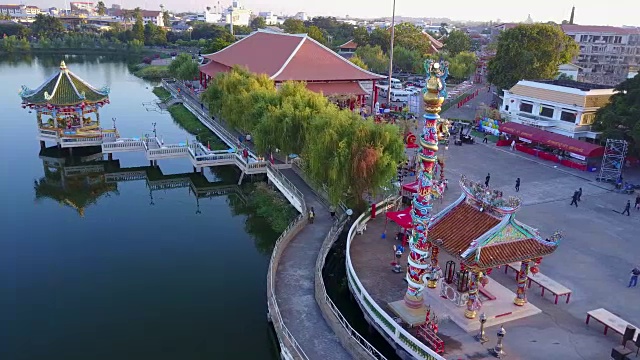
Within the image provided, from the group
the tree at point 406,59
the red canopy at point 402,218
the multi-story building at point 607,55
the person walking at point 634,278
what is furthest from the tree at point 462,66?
the person walking at point 634,278

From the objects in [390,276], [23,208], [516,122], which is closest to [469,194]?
[390,276]

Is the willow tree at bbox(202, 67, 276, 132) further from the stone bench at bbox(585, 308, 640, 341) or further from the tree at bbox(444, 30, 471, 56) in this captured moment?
the tree at bbox(444, 30, 471, 56)

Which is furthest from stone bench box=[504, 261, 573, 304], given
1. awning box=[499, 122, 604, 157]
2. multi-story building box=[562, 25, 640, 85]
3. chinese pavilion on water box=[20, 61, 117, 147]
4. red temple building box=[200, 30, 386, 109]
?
multi-story building box=[562, 25, 640, 85]

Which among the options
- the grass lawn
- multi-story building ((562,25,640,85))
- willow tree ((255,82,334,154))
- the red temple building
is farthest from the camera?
multi-story building ((562,25,640,85))

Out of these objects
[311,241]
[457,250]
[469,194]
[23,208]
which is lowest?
[23,208]

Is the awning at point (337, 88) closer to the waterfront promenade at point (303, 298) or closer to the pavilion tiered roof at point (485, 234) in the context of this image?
the waterfront promenade at point (303, 298)

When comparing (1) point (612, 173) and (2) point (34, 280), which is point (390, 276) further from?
(1) point (612, 173)
